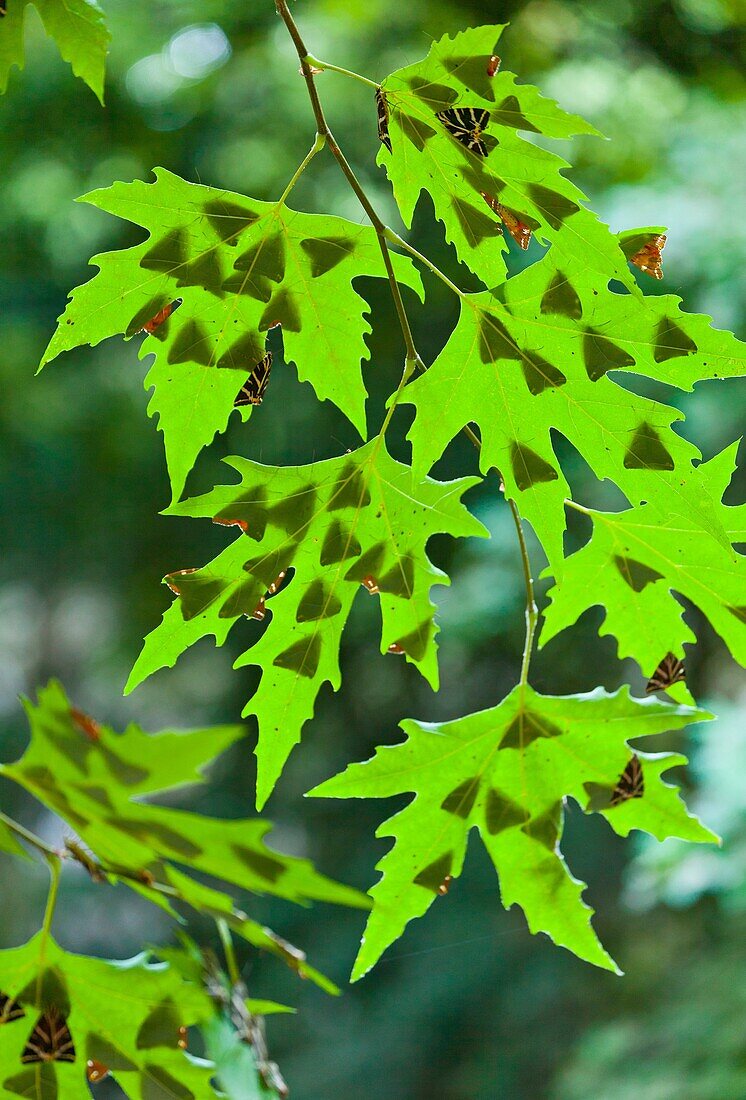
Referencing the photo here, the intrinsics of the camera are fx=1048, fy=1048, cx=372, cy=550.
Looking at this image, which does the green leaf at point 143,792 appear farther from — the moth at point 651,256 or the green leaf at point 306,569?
the moth at point 651,256

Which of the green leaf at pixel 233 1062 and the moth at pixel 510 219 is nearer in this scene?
the moth at pixel 510 219

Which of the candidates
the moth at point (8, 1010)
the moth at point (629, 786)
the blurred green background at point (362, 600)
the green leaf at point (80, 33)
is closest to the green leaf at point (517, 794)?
the moth at point (629, 786)

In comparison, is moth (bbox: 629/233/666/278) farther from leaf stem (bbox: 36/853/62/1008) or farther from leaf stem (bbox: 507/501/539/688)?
leaf stem (bbox: 36/853/62/1008)

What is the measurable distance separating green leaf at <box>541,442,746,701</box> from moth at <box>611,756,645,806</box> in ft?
0.09

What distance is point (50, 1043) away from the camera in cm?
31

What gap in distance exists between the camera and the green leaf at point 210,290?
268mm

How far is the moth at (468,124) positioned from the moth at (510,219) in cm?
1

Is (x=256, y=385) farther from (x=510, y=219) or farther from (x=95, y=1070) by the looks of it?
(x=95, y=1070)

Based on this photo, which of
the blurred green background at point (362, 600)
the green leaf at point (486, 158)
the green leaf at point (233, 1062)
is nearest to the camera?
the green leaf at point (486, 158)

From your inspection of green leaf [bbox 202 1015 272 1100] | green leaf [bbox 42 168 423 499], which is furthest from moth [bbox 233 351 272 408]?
green leaf [bbox 202 1015 272 1100]

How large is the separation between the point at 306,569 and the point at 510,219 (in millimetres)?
107

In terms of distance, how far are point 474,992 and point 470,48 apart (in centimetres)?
216

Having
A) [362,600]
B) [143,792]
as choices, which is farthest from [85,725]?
[362,600]

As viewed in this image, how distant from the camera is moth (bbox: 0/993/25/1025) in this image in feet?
1.00
